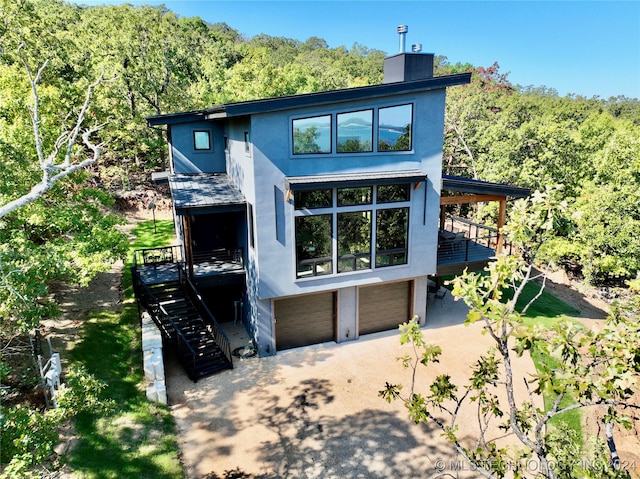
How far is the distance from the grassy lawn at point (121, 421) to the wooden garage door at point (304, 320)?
4.51m

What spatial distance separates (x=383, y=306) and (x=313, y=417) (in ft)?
18.1

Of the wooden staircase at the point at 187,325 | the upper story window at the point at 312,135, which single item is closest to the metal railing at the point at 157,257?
the wooden staircase at the point at 187,325

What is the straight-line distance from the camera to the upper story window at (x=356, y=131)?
1254cm

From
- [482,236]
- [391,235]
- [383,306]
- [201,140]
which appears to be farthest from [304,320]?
[482,236]

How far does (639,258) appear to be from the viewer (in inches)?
807

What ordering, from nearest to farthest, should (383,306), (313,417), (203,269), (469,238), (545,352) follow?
(545,352) < (313,417) < (203,269) < (383,306) < (469,238)

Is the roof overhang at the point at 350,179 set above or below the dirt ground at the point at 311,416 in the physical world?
above

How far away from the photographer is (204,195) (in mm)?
14125

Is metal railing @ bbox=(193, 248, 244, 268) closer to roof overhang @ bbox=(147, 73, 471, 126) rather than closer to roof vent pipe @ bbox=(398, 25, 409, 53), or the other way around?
roof overhang @ bbox=(147, 73, 471, 126)

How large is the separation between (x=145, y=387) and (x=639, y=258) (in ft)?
75.1

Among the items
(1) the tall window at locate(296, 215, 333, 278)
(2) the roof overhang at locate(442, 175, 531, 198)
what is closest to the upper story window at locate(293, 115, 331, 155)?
(1) the tall window at locate(296, 215, 333, 278)

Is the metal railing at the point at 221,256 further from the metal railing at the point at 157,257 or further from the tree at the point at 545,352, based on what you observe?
the tree at the point at 545,352

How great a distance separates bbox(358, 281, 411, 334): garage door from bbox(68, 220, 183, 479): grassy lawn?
7308 mm

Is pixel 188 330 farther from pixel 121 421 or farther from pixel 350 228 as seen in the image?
pixel 350 228
